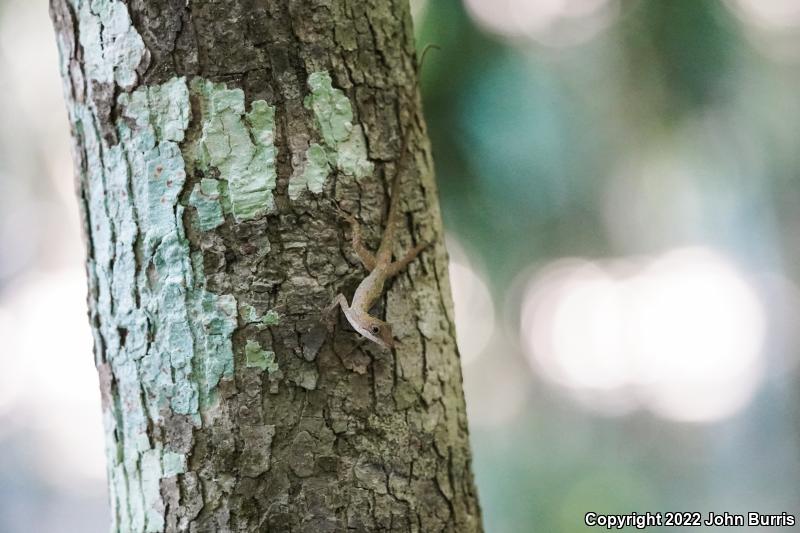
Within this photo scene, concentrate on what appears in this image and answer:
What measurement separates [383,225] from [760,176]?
250 cm

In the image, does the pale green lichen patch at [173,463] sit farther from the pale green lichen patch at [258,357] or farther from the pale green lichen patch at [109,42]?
the pale green lichen patch at [109,42]

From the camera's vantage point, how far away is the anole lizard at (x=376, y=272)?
1029 mm

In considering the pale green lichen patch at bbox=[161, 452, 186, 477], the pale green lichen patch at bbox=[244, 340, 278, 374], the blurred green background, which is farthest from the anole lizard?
the blurred green background

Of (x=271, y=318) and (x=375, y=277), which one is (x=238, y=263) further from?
(x=375, y=277)

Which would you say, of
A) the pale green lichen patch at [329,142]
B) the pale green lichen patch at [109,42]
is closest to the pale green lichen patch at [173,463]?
the pale green lichen patch at [329,142]

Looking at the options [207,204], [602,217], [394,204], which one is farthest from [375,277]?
[602,217]

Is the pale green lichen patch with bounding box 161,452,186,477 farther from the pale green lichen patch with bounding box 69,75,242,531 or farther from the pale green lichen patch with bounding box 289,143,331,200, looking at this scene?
the pale green lichen patch with bounding box 289,143,331,200

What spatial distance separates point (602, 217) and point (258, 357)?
8.24ft

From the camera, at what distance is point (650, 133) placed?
2998mm

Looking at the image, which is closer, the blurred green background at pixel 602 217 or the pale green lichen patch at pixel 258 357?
the pale green lichen patch at pixel 258 357

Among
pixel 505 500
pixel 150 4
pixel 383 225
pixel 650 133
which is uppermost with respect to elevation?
pixel 650 133

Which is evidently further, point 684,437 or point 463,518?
point 684,437

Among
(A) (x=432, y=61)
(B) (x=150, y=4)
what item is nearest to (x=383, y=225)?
(B) (x=150, y=4)

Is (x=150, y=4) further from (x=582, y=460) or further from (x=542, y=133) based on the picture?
(x=582, y=460)
